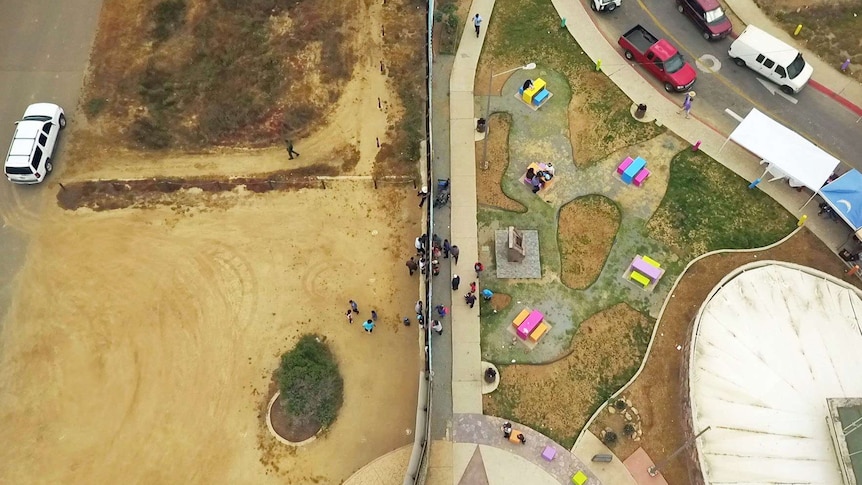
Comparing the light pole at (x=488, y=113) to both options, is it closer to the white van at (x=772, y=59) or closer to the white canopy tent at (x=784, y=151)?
the white canopy tent at (x=784, y=151)

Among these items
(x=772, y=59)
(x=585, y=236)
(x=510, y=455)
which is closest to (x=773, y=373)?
(x=585, y=236)

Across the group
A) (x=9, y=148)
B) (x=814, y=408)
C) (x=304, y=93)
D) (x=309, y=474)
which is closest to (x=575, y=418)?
(x=814, y=408)

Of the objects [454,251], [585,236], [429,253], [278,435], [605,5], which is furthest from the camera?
[605,5]

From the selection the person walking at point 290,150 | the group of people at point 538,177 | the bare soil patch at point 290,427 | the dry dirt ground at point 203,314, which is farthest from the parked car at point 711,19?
the bare soil patch at point 290,427

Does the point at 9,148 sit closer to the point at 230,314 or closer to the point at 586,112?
the point at 230,314

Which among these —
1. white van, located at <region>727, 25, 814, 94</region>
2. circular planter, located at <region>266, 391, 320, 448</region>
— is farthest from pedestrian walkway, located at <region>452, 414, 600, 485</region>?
white van, located at <region>727, 25, 814, 94</region>

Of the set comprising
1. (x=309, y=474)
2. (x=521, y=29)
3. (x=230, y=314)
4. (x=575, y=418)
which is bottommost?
(x=309, y=474)

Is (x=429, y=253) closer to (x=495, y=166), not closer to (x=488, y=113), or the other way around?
(x=495, y=166)
